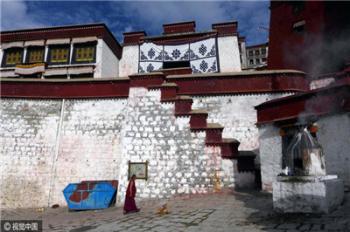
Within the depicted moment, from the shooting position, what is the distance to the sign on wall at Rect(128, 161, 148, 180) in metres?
10.9

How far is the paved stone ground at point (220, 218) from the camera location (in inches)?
223

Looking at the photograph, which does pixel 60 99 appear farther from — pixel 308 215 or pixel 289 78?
pixel 308 215

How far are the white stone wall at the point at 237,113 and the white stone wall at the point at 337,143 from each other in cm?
388

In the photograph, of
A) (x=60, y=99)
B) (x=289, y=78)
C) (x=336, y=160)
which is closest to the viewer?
(x=336, y=160)

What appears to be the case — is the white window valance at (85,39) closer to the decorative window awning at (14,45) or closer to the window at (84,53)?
the window at (84,53)

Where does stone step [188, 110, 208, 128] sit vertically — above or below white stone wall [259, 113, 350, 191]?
above

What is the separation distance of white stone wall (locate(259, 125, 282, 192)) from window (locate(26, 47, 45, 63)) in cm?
2003

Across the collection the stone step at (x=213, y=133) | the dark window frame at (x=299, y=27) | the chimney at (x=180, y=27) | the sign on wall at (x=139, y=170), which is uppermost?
the chimney at (x=180, y=27)

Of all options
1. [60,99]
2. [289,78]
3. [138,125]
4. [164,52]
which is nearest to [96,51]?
[164,52]

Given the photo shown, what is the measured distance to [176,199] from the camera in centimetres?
1036

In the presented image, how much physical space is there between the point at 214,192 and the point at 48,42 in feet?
63.4

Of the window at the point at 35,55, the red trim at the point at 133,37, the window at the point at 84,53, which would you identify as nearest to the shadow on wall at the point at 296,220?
the red trim at the point at 133,37

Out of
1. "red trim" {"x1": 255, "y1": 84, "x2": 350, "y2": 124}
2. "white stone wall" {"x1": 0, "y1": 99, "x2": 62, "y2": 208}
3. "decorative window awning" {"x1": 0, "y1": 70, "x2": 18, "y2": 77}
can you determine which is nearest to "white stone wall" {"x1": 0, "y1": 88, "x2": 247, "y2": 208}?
"white stone wall" {"x1": 0, "y1": 99, "x2": 62, "y2": 208}

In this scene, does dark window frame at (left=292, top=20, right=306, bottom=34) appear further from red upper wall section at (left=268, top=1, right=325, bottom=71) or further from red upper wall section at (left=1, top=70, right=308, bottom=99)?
red upper wall section at (left=1, top=70, right=308, bottom=99)
